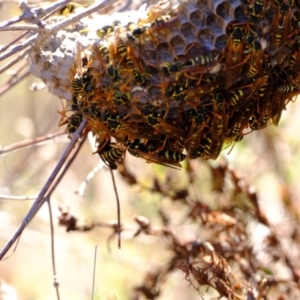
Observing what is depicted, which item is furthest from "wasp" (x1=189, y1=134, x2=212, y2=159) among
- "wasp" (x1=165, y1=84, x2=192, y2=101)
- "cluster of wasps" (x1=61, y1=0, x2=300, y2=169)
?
"wasp" (x1=165, y1=84, x2=192, y2=101)

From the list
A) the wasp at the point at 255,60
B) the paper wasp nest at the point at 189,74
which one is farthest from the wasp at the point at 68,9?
the wasp at the point at 255,60

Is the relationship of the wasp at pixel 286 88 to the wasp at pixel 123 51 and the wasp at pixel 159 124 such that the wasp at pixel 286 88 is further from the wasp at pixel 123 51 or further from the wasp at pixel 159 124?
the wasp at pixel 123 51

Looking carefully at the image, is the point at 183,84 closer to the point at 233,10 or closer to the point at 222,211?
the point at 233,10

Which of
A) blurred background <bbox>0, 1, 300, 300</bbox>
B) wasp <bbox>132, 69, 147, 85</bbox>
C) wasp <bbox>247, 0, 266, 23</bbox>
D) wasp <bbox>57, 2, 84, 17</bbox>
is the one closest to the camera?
wasp <bbox>247, 0, 266, 23</bbox>

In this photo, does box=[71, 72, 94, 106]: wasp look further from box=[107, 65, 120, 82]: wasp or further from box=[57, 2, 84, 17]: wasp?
box=[57, 2, 84, 17]: wasp

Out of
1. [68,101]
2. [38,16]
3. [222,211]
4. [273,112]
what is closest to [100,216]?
[222,211]

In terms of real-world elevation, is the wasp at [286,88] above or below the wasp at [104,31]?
below
